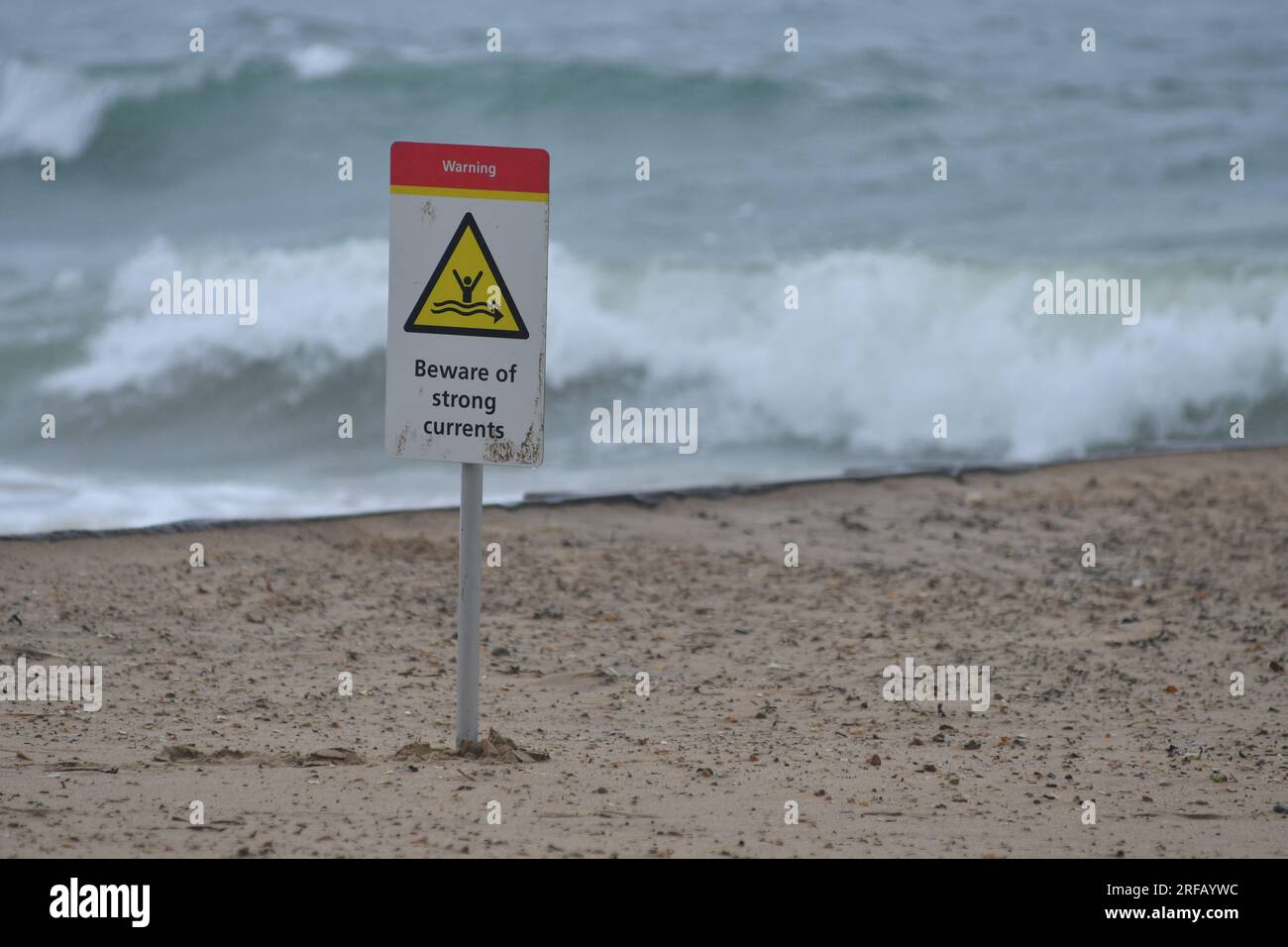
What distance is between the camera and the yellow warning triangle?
4414 millimetres

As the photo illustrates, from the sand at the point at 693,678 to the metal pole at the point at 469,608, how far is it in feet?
0.49

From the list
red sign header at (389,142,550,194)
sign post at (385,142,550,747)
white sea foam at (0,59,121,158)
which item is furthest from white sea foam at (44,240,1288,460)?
red sign header at (389,142,550,194)

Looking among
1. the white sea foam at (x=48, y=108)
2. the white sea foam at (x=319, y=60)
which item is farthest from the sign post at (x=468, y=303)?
the white sea foam at (x=319, y=60)

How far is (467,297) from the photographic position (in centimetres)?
445

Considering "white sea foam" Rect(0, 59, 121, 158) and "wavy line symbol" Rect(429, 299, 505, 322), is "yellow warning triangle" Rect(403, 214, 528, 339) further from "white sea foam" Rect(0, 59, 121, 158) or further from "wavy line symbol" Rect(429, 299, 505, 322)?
"white sea foam" Rect(0, 59, 121, 158)

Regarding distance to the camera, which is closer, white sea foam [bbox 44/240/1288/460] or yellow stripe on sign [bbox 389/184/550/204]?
yellow stripe on sign [bbox 389/184/550/204]

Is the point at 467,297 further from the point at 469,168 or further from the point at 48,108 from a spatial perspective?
the point at 48,108

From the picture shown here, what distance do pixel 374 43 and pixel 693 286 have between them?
812 centimetres

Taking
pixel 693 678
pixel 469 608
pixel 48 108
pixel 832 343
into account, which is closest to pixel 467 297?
pixel 469 608

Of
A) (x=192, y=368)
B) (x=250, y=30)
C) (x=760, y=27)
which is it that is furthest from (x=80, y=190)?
(x=760, y=27)

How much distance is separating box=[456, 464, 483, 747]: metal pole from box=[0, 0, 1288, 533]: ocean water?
3.80 metres

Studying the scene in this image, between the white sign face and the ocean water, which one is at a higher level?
the ocean water

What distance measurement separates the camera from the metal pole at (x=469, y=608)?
4574mm

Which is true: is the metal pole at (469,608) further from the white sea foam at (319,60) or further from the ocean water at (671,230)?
the white sea foam at (319,60)
